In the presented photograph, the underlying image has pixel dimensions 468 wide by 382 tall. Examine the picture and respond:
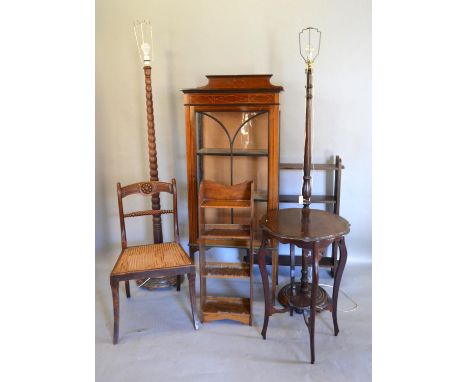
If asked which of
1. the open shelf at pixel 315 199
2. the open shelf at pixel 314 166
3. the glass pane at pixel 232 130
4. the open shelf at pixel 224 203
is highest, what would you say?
the glass pane at pixel 232 130

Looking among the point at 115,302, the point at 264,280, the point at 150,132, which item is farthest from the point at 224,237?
the point at 150,132

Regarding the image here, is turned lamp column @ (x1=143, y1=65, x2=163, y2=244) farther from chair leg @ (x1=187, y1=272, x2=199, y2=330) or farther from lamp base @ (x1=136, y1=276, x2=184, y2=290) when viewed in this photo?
chair leg @ (x1=187, y1=272, x2=199, y2=330)

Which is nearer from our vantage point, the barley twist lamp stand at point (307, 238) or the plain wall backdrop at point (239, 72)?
the barley twist lamp stand at point (307, 238)

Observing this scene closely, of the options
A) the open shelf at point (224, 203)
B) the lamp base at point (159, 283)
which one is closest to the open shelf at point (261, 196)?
the open shelf at point (224, 203)

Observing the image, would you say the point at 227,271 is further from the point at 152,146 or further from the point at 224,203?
the point at 152,146

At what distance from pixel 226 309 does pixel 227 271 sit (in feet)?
0.80

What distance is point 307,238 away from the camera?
170 cm

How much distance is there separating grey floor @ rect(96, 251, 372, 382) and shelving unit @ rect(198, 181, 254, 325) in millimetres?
81

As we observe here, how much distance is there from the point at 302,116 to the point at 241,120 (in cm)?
54

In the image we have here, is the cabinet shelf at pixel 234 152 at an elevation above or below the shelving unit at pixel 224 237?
above

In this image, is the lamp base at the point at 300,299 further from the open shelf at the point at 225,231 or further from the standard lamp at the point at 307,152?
the open shelf at the point at 225,231

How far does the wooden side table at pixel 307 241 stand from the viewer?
172 centimetres

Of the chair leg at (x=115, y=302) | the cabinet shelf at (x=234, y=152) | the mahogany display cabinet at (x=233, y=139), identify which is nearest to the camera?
the chair leg at (x=115, y=302)
